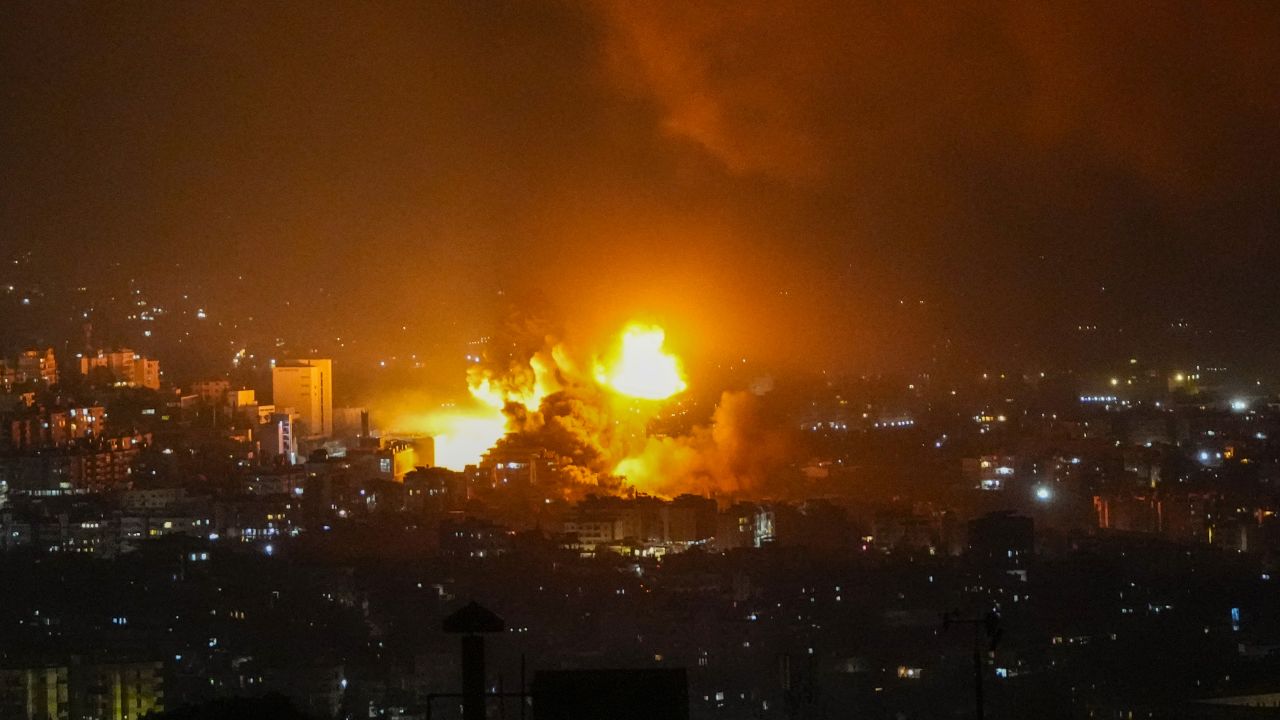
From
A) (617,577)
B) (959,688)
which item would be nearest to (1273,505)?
(617,577)

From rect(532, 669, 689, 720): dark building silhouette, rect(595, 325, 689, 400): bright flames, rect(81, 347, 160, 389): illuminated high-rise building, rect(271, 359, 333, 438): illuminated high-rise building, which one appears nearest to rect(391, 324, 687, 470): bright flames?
rect(595, 325, 689, 400): bright flames

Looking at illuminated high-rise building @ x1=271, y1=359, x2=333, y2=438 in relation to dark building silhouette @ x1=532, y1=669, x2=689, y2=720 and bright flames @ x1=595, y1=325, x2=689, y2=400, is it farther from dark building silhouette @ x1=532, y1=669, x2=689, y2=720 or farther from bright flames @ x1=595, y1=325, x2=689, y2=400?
dark building silhouette @ x1=532, y1=669, x2=689, y2=720

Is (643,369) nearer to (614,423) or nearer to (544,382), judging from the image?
(614,423)

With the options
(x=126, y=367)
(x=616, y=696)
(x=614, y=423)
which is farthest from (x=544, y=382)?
(x=616, y=696)

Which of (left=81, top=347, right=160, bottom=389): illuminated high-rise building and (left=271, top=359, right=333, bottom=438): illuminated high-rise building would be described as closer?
(left=81, top=347, right=160, bottom=389): illuminated high-rise building

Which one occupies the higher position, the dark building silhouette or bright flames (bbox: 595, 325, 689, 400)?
bright flames (bbox: 595, 325, 689, 400)
